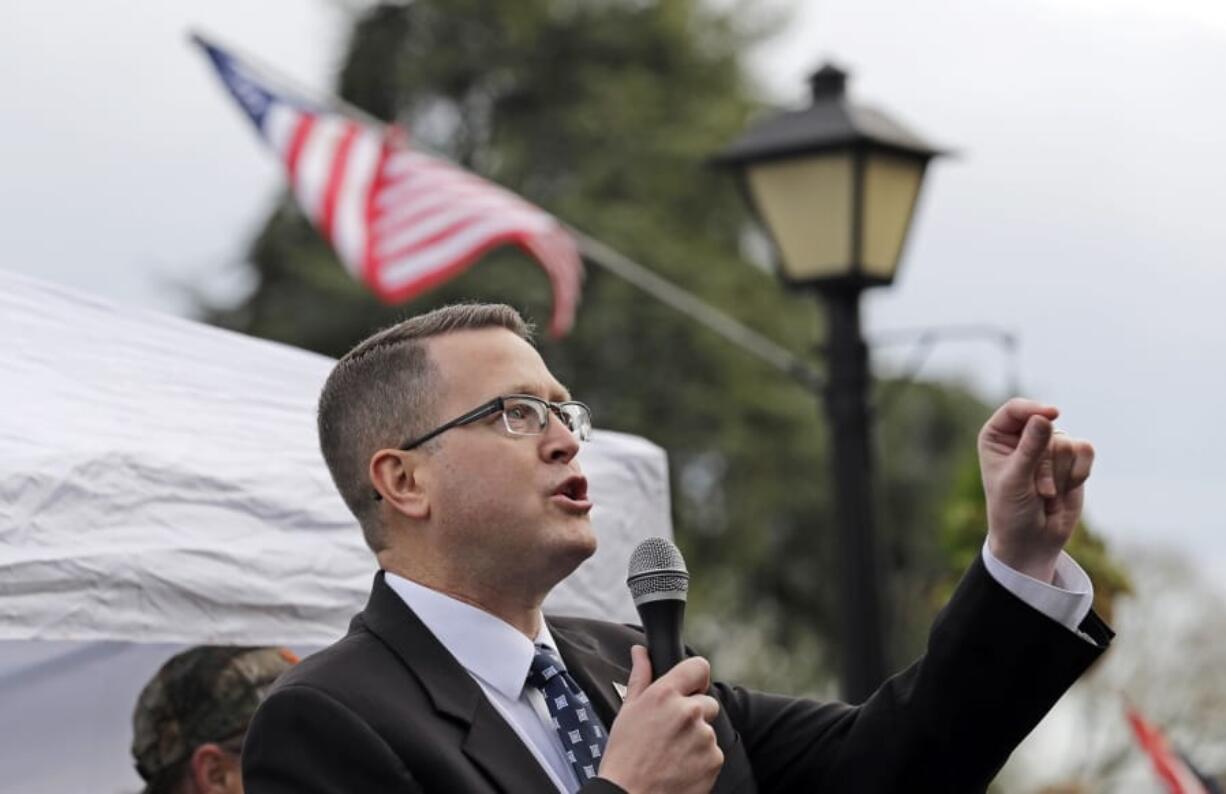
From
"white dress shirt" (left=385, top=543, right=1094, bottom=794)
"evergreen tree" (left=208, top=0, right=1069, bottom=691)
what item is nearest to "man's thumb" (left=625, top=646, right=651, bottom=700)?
"white dress shirt" (left=385, top=543, right=1094, bottom=794)

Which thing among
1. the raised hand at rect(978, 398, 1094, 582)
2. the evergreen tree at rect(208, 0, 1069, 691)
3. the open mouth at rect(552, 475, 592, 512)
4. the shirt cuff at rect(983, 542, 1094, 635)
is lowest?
the evergreen tree at rect(208, 0, 1069, 691)

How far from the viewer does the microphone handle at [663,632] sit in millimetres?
3004

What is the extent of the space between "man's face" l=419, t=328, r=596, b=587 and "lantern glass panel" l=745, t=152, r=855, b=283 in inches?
187

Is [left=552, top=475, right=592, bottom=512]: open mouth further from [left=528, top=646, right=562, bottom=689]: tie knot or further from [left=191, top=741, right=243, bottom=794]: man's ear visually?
[left=191, top=741, right=243, bottom=794]: man's ear

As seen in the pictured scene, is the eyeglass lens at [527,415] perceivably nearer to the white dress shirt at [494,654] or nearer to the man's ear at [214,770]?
the white dress shirt at [494,654]

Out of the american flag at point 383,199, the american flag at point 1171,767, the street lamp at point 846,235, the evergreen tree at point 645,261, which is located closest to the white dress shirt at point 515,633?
the american flag at point 1171,767

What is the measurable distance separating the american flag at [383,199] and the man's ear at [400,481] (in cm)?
681

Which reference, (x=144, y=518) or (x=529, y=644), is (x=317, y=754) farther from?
(x=144, y=518)

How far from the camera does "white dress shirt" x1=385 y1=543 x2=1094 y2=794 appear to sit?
3.16 meters

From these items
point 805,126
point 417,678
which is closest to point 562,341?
point 805,126

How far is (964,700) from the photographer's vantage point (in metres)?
3.23

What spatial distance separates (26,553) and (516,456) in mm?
1229

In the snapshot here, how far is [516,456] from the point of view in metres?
3.26

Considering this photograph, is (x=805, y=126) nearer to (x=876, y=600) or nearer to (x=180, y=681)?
(x=876, y=600)
